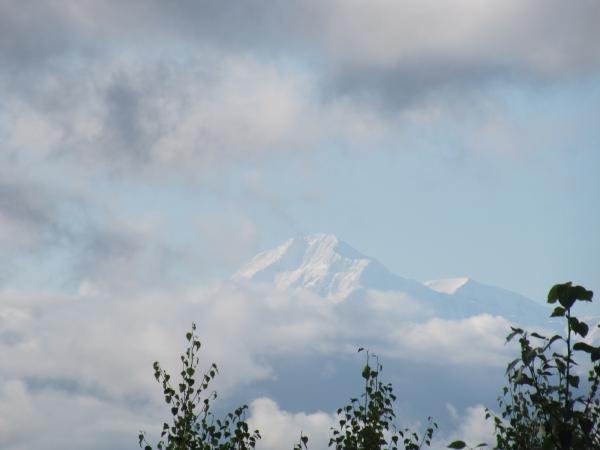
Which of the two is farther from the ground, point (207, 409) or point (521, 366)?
point (207, 409)

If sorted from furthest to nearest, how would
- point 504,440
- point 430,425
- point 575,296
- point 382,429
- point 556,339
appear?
point 430,425 < point 382,429 < point 504,440 < point 556,339 < point 575,296

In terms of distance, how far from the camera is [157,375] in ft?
54.0

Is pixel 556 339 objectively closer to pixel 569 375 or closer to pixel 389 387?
pixel 569 375

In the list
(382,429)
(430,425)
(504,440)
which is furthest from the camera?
(430,425)

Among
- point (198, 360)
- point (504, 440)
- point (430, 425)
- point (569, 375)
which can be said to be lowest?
point (569, 375)

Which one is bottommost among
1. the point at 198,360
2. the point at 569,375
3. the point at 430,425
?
the point at 569,375

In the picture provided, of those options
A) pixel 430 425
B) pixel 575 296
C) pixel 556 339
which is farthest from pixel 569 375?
pixel 430 425

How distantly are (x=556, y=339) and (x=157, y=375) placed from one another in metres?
11.8

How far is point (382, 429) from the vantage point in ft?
55.2

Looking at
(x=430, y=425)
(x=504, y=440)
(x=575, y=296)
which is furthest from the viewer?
(x=430, y=425)

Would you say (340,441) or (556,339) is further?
(340,441)

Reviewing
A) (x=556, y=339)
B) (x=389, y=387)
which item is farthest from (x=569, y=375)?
(x=389, y=387)

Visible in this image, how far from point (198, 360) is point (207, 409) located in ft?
3.33

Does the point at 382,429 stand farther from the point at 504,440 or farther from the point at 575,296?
the point at 575,296
